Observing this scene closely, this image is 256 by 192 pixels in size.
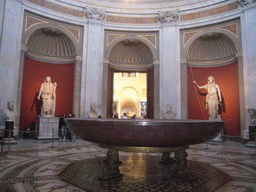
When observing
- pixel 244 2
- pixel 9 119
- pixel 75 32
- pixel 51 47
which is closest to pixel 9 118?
pixel 9 119

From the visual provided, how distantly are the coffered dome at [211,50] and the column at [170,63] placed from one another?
84 cm

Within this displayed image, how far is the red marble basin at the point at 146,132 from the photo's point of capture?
73.3 inches

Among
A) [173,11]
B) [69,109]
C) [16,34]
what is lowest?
[69,109]

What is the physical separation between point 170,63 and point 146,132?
312 inches

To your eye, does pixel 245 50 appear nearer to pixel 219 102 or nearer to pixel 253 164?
pixel 219 102

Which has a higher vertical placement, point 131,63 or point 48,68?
point 131,63

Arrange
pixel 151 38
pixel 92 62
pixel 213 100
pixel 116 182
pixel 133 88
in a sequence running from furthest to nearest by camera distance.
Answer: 1. pixel 133 88
2. pixel 151 38
3. pixel 92 62
4. pixel 213 100
5. pixel 116 182

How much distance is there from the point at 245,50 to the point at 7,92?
29.9ft

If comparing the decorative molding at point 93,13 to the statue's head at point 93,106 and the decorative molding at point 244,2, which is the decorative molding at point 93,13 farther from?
the decorative molding at point 244,2

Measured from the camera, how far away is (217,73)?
948 cm

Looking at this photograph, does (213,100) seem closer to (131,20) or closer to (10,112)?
(131,20)

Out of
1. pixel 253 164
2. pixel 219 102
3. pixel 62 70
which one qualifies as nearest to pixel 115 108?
pixel 62 70

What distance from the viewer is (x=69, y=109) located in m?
9.27

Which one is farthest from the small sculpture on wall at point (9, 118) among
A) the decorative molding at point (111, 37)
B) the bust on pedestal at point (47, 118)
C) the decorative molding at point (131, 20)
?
the decorative molding at point (131, 20)
